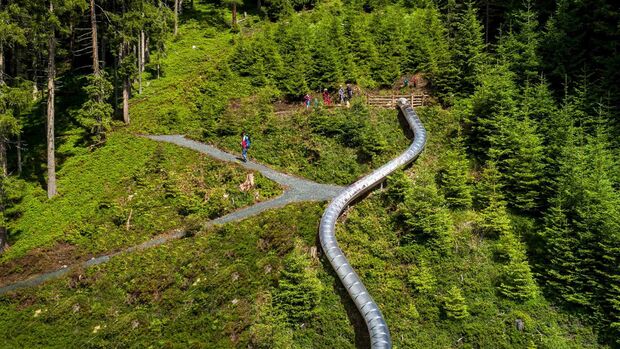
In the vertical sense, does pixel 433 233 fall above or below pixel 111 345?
above

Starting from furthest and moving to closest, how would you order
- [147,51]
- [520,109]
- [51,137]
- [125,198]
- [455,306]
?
[147,51] → [520,109] → [51,137] → [125,198] → [455,306]

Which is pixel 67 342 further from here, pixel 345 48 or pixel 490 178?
pixel 345 48

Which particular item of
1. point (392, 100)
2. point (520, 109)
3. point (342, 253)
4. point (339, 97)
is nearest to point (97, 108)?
point (339, 97)

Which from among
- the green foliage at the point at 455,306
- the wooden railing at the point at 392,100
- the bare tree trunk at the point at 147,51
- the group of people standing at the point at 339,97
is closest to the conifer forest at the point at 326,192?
the green foliage at the point at 455,306

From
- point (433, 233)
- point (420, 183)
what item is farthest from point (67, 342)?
point (420, 183)

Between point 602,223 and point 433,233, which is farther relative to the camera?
point 433,233

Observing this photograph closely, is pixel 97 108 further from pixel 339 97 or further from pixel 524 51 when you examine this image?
pixel 524 51
